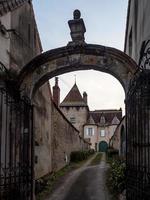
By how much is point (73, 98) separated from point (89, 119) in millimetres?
8868

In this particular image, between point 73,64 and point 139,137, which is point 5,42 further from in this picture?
point 139,137

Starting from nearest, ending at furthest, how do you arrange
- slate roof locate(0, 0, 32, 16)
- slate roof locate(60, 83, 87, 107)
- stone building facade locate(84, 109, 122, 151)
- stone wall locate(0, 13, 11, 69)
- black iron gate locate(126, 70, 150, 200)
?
black iron gate locate(126, 70, 150, 200)
stone wall locate(0, 13, 11, 69)
slate roof locate(0, 0, 32, 16)
slate roof locate(60, 83, 87, 107)
stone building facade locate(84, 109, 122, 151)

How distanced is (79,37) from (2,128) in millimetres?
3043

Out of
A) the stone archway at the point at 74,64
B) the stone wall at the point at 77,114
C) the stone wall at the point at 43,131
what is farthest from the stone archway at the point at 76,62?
the stone wall at the point at 77,114

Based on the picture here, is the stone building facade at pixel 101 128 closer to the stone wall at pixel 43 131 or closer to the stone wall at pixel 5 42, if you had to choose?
the stone wall at pixel 43 131

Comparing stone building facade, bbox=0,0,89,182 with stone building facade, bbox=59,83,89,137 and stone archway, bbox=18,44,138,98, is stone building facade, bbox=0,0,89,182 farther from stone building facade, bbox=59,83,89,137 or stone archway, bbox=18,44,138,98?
stone building facade, bbox=59,83,89,137

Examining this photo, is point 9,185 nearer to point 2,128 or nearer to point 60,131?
point 2,128

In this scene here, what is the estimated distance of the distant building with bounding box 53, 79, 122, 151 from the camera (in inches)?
2260

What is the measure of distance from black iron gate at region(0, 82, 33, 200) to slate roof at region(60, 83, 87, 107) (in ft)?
157

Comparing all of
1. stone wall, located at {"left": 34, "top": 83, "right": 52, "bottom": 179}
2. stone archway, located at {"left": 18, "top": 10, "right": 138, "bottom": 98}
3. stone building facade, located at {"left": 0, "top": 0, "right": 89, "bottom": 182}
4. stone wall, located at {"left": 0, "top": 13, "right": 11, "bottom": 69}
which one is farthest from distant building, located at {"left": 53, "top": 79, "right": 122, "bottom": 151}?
stone wall, located at {"left": 0, "top": 13, "right": 11, "bottom": 69}

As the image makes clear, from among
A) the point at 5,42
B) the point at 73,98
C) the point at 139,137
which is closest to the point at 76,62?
the point at 5,42

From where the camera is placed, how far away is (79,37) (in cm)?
941

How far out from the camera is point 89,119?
6519 cm

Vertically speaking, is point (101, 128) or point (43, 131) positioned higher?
point (43, 131)
